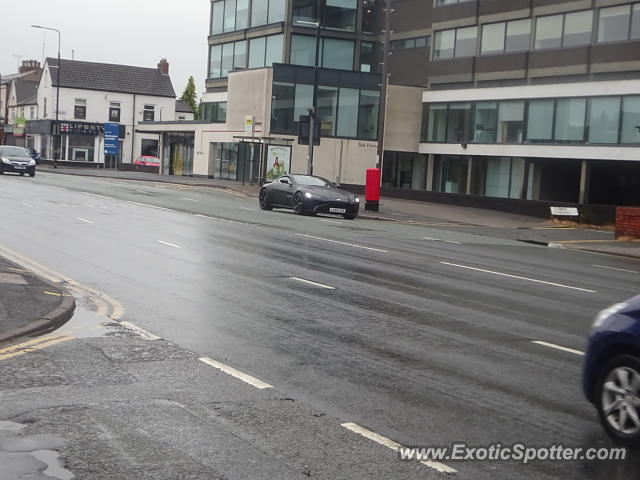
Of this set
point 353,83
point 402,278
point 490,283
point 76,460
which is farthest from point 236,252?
point 353,83

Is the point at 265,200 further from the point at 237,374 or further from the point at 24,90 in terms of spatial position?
the point at 24,90

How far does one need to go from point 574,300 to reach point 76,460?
968cm

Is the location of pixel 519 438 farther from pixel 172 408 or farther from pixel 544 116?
pixel 544 116

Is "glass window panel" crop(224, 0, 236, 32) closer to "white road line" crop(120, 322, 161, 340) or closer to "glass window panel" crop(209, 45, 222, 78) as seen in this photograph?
"glass window panel" crop(209, 45, 222, 78)

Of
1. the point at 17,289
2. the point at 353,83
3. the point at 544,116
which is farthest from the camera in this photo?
the point at 353,83

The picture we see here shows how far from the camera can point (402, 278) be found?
48.5 feet

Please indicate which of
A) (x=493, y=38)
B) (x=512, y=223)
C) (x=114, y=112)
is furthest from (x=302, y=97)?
(x=114, y=112)

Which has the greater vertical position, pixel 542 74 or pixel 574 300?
pixel 542 74

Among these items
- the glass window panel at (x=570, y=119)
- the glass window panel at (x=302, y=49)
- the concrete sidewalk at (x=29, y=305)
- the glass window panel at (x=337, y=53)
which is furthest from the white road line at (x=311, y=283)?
the glass window panel at (x=337, y=53)

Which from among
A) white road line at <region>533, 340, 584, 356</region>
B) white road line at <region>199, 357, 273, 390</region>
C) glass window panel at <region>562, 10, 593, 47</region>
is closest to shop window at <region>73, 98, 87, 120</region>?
glass window panel at <region>562, 10, 593, 47</region>

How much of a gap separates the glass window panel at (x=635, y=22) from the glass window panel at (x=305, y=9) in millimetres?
Answer: 23139

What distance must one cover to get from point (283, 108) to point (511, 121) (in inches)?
535

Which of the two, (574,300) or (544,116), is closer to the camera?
(574,300)

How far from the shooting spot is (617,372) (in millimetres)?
6145
